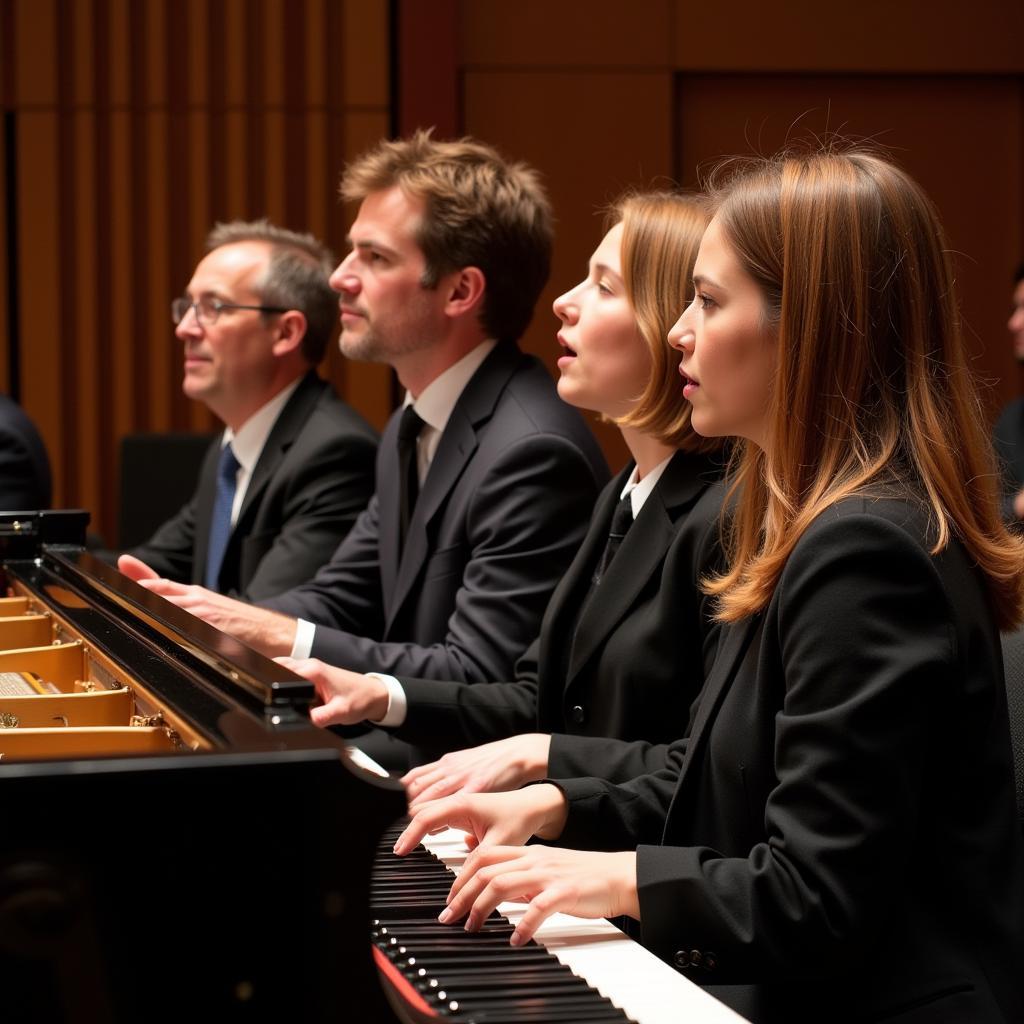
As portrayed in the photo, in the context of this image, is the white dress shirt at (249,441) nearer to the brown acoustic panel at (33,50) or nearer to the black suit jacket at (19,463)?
the black suit jacket at (19,463)

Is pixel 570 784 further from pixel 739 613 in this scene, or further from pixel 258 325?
pixel 258 325

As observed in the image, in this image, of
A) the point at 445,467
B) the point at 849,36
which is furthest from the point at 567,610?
the point at 849,36

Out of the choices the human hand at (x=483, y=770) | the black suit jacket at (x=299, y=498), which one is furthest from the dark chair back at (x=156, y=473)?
the human hand at (x=483, y=770)

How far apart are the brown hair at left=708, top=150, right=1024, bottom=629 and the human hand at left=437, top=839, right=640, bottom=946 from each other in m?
0.27

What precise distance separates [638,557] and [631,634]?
0.33ft

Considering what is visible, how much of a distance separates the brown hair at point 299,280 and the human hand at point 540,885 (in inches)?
95.1

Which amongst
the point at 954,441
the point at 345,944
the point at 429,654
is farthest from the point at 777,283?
the point at 429,654

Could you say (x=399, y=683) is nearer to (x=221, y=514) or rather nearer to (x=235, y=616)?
(x=235, y=616)

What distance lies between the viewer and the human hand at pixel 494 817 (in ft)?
4.43

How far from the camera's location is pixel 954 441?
1311 millimetres

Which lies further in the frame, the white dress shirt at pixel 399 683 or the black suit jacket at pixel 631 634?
the white dress shirt at pixel 399 683

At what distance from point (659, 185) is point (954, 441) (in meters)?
4.09

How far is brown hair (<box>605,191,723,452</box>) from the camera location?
1.91m

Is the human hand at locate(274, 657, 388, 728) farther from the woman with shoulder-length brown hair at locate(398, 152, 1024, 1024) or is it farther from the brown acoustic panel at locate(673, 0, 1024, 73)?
the brown acoustic panel at locate(673, 0, 1024, 73)
